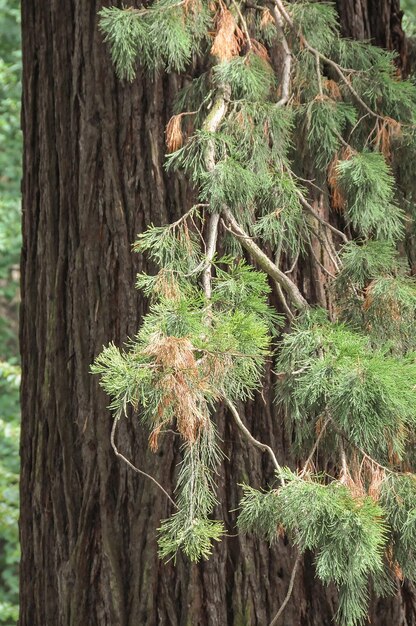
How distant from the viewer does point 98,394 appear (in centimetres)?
292

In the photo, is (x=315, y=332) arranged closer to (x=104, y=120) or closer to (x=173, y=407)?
(x=173, y=407)

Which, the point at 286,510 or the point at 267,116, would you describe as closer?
the point at 286,510

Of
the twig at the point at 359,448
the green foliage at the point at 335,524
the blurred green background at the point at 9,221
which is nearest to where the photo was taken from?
the green foliage at the point at 335,524

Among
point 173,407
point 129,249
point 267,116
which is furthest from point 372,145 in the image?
point 173,407

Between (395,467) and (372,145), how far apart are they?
0.89m

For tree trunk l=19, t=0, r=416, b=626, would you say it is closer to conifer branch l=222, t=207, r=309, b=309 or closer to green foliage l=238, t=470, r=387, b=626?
conifer branch l=222, t=207, r=309, b=309

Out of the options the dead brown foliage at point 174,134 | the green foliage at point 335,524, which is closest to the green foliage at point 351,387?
the green foliage at point 335,524

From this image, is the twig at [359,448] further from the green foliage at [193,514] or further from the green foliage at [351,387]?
the green foliage at [193,514]

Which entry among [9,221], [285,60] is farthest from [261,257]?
[9,221]

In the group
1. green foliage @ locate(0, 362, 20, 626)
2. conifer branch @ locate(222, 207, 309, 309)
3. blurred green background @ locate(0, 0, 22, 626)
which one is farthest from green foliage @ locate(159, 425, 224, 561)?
blurred green background @ locate(0, 0, 22, 626)

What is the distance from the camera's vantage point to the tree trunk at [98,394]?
271cm

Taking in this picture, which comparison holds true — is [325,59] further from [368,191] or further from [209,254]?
[209,254]

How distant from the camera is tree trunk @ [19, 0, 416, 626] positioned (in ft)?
8.90

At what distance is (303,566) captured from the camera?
270cm
